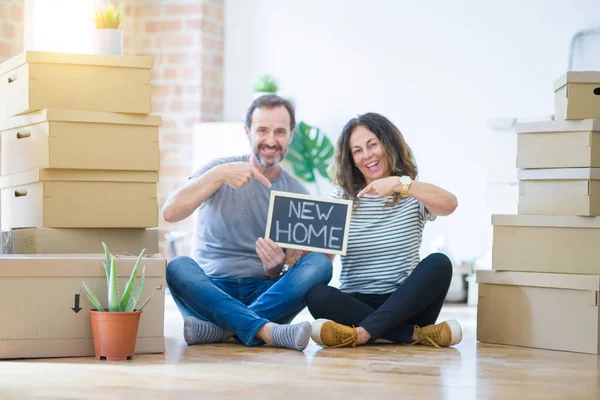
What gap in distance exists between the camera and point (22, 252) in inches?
120

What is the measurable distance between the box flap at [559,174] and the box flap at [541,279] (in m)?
0.32

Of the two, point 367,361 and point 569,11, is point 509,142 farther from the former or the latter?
point 367,361

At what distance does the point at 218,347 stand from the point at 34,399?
0.97 metres

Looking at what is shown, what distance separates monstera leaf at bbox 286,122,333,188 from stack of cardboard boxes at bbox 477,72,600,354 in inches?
87.5

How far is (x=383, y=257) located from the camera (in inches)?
120

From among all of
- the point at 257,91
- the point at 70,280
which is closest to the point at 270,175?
the point at 70,280

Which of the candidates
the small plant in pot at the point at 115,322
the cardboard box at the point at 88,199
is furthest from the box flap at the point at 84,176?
the small plant in pot at the point at 115,322

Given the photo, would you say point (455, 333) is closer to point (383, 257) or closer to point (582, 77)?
point (383, 257)

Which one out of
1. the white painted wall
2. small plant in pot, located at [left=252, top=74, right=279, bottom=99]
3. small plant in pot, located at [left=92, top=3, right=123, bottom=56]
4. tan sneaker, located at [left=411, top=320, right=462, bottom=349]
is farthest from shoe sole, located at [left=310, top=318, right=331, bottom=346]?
small plant in pot, located at [left=252, top=74, right=279, bottom=99]

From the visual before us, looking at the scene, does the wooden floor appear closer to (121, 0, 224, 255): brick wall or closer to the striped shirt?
the striped shirt

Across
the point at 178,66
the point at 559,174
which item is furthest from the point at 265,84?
the point at 559,174

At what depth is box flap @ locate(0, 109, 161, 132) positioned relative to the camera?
293 centimetres

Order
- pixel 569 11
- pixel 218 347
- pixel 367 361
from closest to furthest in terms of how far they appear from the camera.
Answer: pixel 367 361 < pixel 218 347 < pixel 569 11

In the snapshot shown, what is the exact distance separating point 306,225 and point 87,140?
78 centimetres
